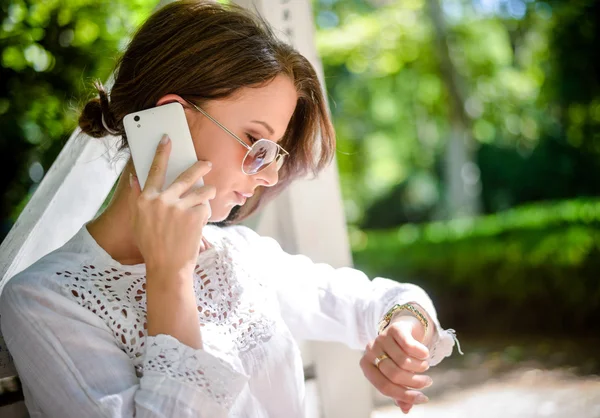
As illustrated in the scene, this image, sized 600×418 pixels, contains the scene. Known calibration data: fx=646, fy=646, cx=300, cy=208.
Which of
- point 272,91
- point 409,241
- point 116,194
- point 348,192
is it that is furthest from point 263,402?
point 348,192

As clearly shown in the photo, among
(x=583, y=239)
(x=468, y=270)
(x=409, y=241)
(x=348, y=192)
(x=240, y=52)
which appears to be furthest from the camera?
(x=348, y=192)

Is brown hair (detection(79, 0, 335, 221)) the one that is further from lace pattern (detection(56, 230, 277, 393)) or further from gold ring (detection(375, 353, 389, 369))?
gold ring (detection(375, 353, 389, 369))

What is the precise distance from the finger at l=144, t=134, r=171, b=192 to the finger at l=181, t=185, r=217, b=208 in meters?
0.07

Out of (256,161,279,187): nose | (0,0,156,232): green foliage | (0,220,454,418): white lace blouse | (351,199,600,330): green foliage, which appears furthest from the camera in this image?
(351,199,600,330): green foliage

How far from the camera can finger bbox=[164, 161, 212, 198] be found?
1403mm

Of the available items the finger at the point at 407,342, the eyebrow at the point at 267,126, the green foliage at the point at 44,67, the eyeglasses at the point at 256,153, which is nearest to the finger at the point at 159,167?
the eyeglasses at the point at 256,153

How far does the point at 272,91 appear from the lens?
1.65 meters

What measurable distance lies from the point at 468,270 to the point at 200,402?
6.97 metres

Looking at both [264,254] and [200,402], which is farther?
[264,254]

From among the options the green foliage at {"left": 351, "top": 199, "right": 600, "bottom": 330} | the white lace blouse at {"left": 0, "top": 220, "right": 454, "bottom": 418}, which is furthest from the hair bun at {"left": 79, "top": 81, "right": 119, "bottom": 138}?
the green foliage at {"left": 351, "top": 199, "right": 600, "bottom": 330}

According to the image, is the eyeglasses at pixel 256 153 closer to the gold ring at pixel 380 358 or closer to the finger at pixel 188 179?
the finger at pixel 188 179

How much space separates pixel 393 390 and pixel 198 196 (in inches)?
27.2

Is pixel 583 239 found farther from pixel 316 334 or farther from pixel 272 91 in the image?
pixel 272 91

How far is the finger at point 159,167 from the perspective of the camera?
4.67 feet
